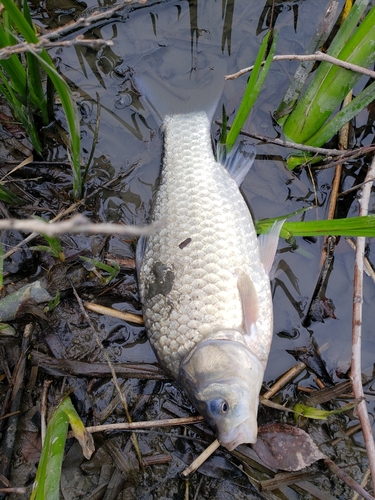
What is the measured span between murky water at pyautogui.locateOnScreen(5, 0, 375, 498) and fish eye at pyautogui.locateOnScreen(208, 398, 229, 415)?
681 millimetres

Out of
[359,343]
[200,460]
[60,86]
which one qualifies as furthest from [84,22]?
[200,460]

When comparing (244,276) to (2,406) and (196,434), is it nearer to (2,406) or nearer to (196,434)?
(196,434)

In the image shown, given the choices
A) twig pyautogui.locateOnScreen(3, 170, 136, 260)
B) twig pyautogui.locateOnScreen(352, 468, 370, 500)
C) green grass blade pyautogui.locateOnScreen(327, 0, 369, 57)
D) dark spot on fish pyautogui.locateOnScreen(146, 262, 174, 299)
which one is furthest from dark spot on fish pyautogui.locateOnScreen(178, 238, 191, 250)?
twig pyautogui.locateOnScreen(352, 468, 370, 500)

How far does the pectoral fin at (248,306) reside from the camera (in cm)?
260

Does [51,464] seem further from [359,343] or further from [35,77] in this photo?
[35,77]

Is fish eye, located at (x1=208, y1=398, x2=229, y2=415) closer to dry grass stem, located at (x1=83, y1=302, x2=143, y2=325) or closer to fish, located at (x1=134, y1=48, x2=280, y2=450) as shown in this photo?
fish, located at (x1=134, y1=48, x2=280, y2=450)

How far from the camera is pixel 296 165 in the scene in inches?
126

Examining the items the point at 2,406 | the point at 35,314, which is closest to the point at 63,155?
the point at 35,314

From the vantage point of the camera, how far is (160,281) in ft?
8.97

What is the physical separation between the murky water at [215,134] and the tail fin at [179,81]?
0.10 m

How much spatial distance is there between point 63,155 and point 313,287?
7.75 feet

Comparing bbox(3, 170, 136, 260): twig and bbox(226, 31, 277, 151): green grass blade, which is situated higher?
bbox(226, 31, 277, 151): green grass blade

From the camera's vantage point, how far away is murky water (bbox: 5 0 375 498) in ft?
10.0

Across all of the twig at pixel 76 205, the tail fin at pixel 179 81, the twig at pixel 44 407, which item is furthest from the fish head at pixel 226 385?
the tail fin at pixel 179 81
